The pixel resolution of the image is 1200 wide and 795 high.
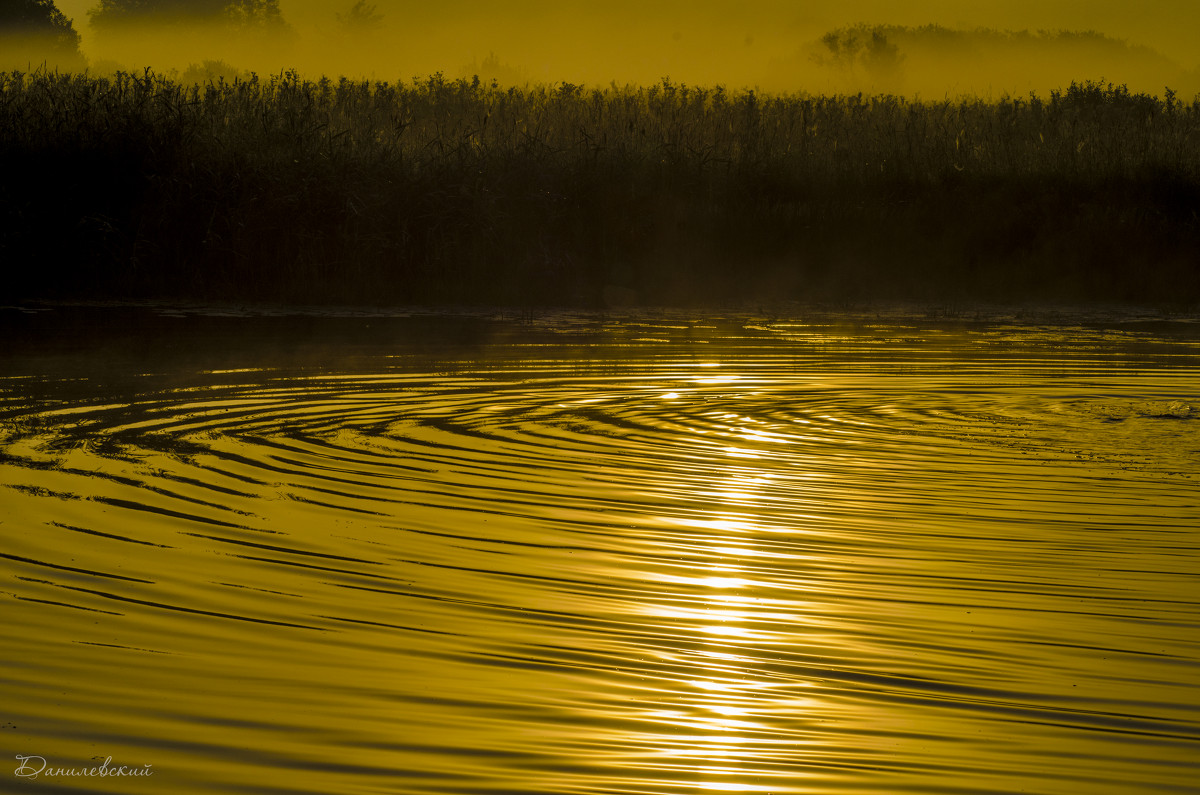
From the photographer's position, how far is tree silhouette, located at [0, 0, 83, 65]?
6075 centimetres

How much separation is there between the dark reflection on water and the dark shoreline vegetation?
287 inches

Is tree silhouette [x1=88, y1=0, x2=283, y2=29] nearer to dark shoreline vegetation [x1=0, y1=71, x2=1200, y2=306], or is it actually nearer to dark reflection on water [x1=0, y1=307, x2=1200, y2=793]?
dark shoreline vegetation [x1=0, y1=71, x2=1200, y2=306]

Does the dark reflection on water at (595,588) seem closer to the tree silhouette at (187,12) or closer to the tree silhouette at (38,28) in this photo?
the tree silhouette at (38,28)

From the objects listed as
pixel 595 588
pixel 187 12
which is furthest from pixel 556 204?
pixel 187 12

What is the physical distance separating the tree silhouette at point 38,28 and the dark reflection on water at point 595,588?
55088 mm

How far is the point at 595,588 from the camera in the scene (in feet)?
16.8

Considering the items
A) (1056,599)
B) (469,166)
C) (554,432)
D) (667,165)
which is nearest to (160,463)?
(554,432)

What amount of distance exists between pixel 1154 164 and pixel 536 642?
1913 centimetres

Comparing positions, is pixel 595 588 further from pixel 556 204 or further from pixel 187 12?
pixel 187 12

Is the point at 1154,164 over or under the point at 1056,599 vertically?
over

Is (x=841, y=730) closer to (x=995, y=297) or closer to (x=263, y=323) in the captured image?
(x=263, y=323)

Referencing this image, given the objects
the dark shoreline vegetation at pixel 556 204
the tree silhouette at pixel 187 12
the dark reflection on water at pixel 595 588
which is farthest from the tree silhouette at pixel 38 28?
the dark reflection on water at pixel 595 588

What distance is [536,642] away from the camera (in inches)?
176

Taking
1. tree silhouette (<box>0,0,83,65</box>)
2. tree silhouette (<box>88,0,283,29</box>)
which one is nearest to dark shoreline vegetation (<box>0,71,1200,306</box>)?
tree silhouette (<box>0,0,83,65</box>)
